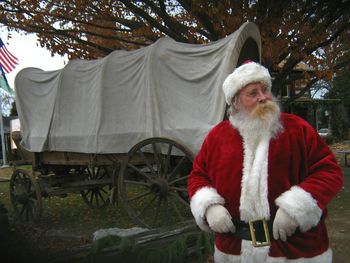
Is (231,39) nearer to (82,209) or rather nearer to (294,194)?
(294,194)

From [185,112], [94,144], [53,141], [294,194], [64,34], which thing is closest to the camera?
[294,194]

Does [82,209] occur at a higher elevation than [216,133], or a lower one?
lower

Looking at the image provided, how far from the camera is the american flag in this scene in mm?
15752

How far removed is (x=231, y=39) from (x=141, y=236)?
106 inches

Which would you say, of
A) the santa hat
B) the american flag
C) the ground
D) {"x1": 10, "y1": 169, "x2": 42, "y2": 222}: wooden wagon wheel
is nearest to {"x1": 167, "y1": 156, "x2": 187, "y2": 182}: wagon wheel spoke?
the ground

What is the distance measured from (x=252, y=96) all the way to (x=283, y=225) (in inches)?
28.0

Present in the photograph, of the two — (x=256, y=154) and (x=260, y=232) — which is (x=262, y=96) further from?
(x=260, y=232)

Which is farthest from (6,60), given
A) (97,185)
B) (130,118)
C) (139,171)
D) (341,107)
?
(341,107)

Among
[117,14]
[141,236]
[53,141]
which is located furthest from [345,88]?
[141,236]

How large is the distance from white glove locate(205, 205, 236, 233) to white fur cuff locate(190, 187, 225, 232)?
0.03 metres

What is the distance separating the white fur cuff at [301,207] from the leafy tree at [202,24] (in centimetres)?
639

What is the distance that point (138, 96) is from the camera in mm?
6422

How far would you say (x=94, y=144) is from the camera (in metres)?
6.76

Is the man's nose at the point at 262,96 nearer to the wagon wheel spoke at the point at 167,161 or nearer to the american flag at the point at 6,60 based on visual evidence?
the wagon wheel spoke at the point at 167,161
